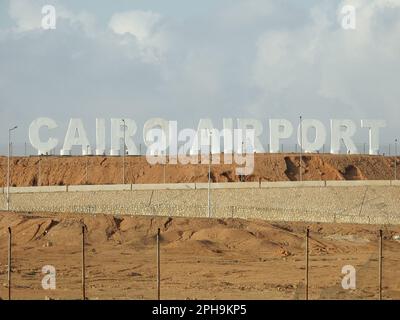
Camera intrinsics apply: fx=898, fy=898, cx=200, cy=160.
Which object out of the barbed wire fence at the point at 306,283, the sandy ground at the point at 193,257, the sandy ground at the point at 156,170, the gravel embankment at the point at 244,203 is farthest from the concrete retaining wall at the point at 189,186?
the barbed wire fence at the point at 306,283

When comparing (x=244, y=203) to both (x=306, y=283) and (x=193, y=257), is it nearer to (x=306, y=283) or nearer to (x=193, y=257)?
(x=193, y=257)

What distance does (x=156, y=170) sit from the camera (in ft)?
357

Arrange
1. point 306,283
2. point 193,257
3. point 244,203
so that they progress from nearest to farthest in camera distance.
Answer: point 306,283, point 193,257, point 244,203

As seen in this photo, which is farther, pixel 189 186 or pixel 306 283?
pixel 189 186

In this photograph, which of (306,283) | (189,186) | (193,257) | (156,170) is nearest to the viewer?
(306,283)

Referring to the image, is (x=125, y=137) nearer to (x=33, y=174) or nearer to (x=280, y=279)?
(x=33, y=174)

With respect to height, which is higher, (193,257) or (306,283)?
(306,283)

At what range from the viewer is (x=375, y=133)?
335 feet

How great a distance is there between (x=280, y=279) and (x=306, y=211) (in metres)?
34.2

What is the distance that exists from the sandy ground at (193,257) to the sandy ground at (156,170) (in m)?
44.2

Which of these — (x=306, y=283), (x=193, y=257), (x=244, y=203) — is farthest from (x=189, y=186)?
(x=306, y=283)

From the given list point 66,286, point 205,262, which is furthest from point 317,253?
point 66,286

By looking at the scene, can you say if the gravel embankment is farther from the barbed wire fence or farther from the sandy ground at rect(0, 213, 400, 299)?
the barbed wire fence

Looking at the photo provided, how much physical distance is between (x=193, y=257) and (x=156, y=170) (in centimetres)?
6009
